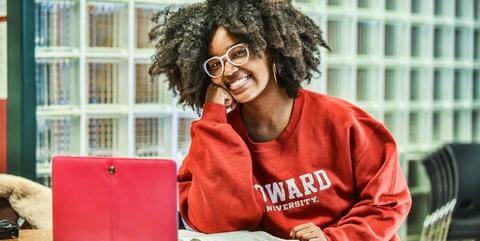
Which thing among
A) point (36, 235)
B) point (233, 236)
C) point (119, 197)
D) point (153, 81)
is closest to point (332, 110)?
point (233, 236)

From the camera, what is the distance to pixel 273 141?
1819 mm

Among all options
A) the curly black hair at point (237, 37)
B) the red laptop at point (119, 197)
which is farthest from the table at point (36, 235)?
the curly black hair at point (237, 37)

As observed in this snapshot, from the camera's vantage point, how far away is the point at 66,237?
1.56 metres

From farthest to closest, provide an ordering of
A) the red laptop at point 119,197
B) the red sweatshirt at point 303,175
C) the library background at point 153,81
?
the library background at point 153,81, the red sweatshirt at point 303,175, the red laptop at point 119,197

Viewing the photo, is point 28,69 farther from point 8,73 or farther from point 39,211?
point 39,211

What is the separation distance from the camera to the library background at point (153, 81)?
8.95ft

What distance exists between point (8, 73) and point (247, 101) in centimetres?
129

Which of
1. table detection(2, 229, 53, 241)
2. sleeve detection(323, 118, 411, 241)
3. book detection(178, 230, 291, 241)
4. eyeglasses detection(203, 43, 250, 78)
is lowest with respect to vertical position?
table detection(2, 229, 53, 241)

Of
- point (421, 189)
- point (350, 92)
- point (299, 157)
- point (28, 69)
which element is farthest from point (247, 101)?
point (421, 189)

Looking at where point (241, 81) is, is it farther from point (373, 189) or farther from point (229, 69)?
point (373, 189)

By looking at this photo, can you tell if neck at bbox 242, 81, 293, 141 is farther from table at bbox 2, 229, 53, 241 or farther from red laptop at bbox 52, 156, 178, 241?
table at bbox 2, 229, 53, 241

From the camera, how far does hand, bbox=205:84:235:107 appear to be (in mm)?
1813

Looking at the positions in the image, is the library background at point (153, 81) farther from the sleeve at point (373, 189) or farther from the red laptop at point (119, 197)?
the red laptop at point (119, 197)

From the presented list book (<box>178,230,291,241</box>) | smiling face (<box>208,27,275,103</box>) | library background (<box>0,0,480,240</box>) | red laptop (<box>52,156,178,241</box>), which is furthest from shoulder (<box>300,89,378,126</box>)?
library background (<box>0,0,480,240</box>)
